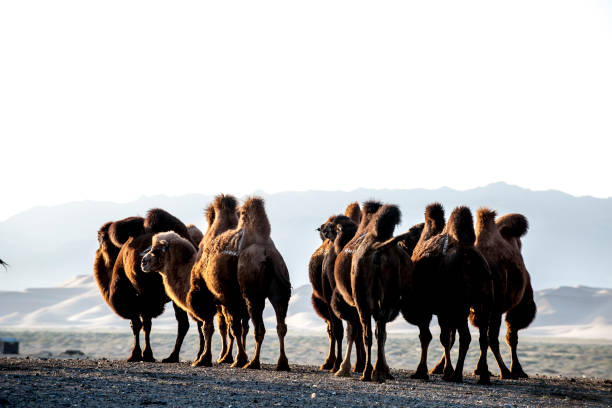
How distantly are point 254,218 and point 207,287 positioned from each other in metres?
1.37

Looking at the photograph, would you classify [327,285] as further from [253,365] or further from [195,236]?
[195,236]

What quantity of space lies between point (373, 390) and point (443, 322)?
103 inches

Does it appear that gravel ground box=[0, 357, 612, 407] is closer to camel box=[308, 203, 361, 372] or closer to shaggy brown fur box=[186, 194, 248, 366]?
shaggy brown fur box=[186, 194, 248, 366]

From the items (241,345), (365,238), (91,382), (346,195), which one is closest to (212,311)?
(241,345)

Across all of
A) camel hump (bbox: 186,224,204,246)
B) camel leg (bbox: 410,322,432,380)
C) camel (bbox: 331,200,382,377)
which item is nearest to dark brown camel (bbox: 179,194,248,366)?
camel hump (bbox: 186,224,204,246)

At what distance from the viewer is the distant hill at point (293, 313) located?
70.6 metres

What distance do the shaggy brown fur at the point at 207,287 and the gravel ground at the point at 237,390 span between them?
1.14m

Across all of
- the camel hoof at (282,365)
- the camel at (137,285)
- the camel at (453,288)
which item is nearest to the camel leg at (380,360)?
the camel at (453,288)

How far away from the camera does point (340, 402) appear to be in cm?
861

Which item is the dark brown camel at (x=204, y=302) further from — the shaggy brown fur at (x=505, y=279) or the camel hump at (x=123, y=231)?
the shaggy brown fur at (x=505, y=279)

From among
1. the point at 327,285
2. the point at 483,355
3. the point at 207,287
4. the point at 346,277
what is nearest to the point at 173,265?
the point at 207,287

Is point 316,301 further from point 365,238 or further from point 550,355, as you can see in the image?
point 550,355

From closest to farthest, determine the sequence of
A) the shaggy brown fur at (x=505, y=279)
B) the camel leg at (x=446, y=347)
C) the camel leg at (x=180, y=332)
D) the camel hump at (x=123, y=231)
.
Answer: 1. the camel leg at (x=446, y=347)
2. the shaggy brown fur at (x=505, y=279)
3. the camel leg at (x=180, y=332)
4. the camel hump at (x=123, y=231)

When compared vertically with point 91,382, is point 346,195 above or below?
above
